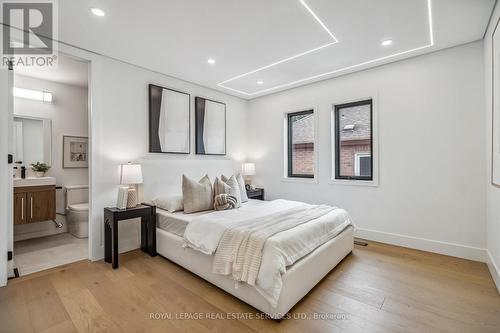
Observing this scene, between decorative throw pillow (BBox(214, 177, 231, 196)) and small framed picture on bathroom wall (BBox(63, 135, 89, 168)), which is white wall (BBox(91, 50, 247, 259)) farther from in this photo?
small framed picture on bathroom wall (BBox(63, 135, 89, 168))

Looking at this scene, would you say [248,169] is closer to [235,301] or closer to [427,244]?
[235,301]

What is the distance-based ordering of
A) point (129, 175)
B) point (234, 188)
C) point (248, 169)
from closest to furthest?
point (129, 175) < point (234, 188) < point (248, 169)

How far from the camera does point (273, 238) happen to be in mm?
1943

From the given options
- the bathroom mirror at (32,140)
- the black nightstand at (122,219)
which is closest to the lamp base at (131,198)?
the black nightstand at (122,219)

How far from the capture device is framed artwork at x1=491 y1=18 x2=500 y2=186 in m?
2.13

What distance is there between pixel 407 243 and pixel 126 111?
4.37 metres

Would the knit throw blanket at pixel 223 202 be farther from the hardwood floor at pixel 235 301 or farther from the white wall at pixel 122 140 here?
the white wall at pixel 122 140

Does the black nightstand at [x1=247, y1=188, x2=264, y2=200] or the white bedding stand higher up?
the black nightstand at [x1=247, y1=188, x2=264, y2=200]

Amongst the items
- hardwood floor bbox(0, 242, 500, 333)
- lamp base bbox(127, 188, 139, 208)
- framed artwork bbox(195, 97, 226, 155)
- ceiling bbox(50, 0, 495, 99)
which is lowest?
hardwood floor bbox(0, 242, 500, 333)

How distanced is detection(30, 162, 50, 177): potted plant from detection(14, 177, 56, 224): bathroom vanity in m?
0.15

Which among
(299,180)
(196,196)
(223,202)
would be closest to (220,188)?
(223,202)

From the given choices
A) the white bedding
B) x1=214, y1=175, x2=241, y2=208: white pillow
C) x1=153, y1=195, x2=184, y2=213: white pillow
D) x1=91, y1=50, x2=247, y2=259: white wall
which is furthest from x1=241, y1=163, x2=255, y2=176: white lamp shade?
the white bedding

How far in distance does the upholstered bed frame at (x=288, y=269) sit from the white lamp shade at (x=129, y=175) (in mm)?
734

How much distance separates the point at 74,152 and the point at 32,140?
0.59 meters
